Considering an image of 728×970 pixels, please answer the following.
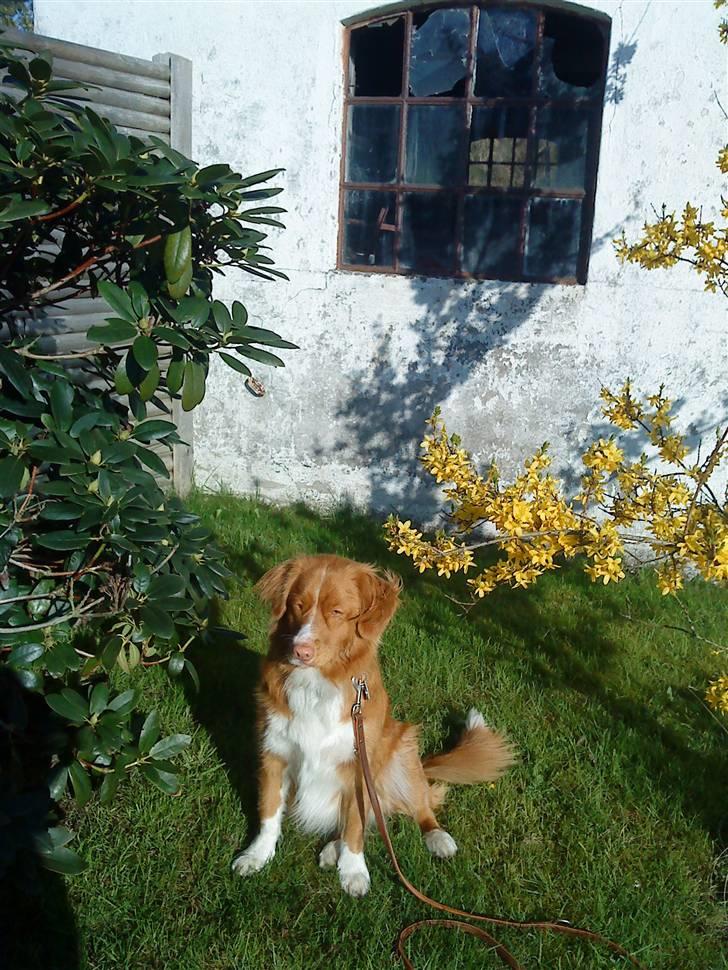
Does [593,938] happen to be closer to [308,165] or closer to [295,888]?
[295,888]

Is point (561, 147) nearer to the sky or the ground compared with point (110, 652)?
nearer to the sky

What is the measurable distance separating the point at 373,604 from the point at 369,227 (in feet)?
11.8

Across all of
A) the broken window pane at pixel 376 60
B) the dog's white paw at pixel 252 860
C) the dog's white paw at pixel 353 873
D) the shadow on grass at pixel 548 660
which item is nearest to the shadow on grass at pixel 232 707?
the shadow on grass at pixel 548 660

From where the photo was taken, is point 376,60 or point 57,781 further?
point 376,60

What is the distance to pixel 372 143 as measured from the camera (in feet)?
18.8

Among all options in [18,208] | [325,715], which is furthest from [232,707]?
[18,208]

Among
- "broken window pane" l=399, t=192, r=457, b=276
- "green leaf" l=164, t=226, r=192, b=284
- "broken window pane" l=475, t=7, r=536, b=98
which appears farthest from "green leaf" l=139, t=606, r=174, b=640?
"broken window pane" l=475, t=7, r=536, b=98

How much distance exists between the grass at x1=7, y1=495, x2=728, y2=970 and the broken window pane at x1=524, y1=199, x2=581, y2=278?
2.27 meters

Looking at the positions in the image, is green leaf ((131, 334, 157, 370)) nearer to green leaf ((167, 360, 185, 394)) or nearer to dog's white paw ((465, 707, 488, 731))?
green leaf ((167, 360, 185, 394))

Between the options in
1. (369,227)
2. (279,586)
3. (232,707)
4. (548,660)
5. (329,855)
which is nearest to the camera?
(279,586)

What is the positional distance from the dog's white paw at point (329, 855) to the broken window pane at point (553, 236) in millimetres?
3863

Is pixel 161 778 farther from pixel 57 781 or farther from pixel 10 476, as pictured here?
pixel 10 476

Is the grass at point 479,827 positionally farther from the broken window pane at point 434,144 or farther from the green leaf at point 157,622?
the broken window pane at point 434,144

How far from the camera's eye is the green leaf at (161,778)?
286cm
